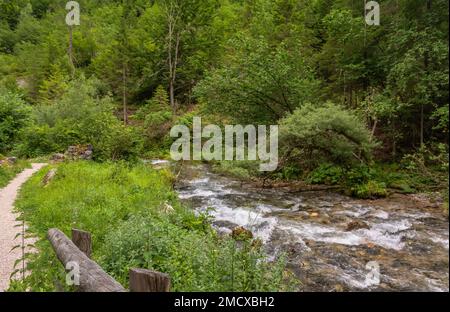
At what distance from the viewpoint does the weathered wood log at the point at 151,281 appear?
2938mm

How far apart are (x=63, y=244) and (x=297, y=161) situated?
1242cm

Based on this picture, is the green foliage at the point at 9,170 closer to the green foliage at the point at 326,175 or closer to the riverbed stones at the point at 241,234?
the riverbed stones at the point at 241,234

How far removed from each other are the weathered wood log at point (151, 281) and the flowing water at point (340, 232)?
65.2 inches

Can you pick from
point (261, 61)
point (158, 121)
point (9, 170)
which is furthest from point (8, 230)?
point (158, 121)

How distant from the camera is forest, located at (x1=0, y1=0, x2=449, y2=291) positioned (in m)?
4.64

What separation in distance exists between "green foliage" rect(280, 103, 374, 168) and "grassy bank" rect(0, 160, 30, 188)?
10.6m

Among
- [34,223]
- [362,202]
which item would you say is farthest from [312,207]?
[34,223]

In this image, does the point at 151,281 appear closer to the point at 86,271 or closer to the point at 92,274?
the point at 92,274

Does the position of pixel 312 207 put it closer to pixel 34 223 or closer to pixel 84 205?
pixel 84 205

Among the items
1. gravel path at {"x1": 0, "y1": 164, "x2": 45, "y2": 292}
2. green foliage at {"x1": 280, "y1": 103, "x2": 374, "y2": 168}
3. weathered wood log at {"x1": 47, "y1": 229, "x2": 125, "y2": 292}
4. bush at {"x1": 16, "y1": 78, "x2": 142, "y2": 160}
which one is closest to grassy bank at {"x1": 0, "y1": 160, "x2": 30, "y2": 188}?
gravel path at {"x1": 0, "y1": 164, "x2": 45, "y2": 292}

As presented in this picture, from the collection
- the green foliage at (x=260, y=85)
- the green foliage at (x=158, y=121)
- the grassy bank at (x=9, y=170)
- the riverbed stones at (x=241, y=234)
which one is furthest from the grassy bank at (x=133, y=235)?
the green foliage at (x=158, y=121)

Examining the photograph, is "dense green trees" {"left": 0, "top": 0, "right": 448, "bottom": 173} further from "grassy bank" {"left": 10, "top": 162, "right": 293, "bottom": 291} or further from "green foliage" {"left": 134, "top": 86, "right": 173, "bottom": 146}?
"grassy bank" {"left": 10, "top": 162, "right": 293, "bottom": 291}

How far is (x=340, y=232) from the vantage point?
8523 mm
